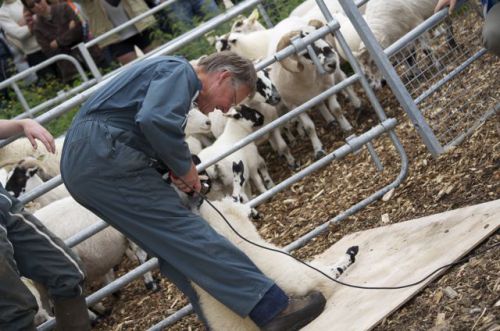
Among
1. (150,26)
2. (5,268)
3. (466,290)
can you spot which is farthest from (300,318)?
(150,26)

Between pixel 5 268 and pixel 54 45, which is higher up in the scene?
pixel 54 45

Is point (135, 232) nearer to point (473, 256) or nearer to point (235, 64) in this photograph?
point (235, 64)

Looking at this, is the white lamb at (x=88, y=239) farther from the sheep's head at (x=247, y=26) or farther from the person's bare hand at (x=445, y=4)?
the sheep's head at (x=247, y=26)

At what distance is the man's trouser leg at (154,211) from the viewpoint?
4.04m

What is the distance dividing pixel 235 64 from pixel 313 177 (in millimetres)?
3229


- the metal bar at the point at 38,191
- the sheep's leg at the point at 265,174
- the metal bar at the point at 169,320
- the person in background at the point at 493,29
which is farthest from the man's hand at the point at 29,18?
the person in background at the point at 493,29

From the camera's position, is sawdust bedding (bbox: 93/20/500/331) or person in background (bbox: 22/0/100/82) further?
person in background (bbox: 22/0/100/82)

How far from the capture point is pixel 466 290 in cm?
372

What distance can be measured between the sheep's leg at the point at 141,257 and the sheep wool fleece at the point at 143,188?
2090 mm

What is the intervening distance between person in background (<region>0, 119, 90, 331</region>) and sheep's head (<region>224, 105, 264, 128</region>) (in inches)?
141

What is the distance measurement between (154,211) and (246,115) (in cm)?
402

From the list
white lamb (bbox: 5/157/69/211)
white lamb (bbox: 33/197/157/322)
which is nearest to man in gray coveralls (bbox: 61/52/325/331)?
white lamb (bbox: 33/197/157/322)

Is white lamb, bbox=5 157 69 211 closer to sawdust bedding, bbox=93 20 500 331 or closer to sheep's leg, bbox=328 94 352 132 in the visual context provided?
sawdust bedding, bbox=93 20 500 331

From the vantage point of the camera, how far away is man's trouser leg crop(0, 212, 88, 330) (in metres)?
4.25
